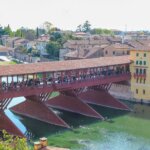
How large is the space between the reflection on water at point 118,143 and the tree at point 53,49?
5850 cm

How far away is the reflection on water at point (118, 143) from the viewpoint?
35.9m

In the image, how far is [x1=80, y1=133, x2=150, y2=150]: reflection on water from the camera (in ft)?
118

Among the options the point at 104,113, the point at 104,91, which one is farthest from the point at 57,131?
the point at 104,91

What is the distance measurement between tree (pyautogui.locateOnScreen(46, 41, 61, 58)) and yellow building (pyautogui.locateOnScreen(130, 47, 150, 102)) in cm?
4109

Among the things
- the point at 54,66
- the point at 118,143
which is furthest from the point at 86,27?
the point at 118,143

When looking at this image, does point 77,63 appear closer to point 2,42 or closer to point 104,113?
point 104,113

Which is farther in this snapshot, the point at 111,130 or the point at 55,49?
the point at 55,49

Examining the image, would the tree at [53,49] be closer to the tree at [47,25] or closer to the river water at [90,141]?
the river water at [90,141]

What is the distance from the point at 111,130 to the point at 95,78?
10.1m

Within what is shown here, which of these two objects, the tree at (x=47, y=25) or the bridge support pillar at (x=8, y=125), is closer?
the bridge support pillar at (x=8, y=125)

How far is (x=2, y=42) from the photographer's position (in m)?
150

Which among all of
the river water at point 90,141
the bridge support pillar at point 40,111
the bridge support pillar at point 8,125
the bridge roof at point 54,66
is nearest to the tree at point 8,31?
the bridge roof at point 54,66

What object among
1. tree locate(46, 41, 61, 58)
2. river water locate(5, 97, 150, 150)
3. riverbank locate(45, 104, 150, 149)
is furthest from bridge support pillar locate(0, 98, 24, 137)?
tree locate(46, 41, 61, 58)

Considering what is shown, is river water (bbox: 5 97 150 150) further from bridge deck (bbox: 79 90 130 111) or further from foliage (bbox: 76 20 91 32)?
foliage (bbox: 76 20 91 32)
